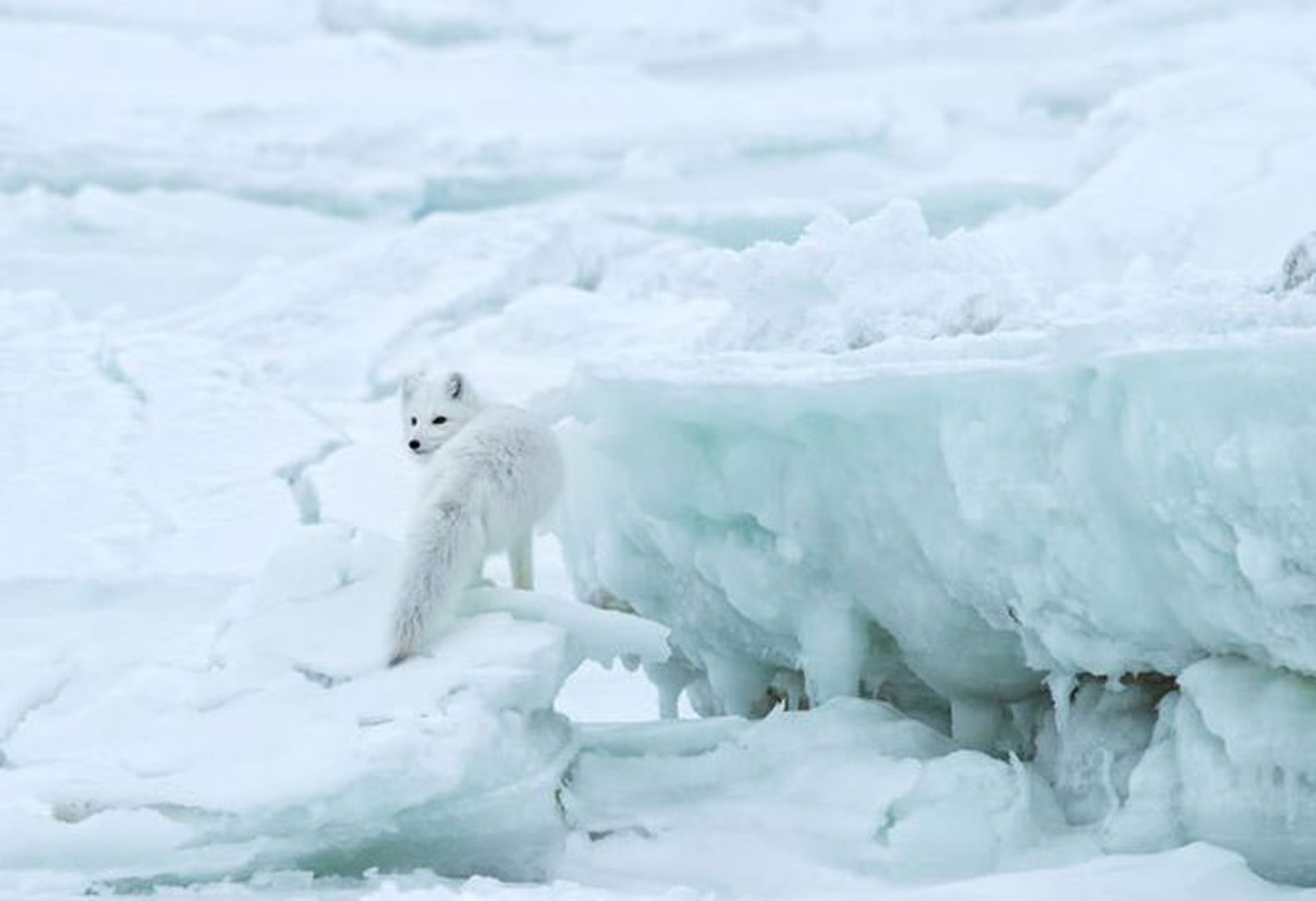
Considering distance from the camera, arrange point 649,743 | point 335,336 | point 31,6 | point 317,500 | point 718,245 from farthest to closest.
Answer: point 31,6 → point 718,245 → point 335,336 → point 317,500 → point 649,743

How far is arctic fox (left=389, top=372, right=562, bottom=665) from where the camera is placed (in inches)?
151

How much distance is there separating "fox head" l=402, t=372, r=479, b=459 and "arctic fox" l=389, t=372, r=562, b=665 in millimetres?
12

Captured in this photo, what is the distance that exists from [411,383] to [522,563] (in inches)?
27.0

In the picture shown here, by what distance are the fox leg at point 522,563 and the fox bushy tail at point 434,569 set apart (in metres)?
0.38

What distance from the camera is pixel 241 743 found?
3566mm

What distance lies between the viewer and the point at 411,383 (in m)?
4.94

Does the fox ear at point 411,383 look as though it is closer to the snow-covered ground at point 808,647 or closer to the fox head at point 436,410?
the fox head at point 436,410

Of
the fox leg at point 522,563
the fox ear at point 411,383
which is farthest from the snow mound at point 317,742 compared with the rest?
the fox ear at point 411,383

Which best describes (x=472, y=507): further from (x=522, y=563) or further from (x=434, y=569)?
(x=522, y=563)

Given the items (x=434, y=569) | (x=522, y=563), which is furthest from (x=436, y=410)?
(x=434, y=569)

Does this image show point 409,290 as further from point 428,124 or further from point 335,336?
point 428,124

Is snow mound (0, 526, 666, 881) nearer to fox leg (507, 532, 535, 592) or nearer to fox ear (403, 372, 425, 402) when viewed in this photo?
fox leg (507, 532, 535, 592)

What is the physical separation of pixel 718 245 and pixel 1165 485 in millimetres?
12958

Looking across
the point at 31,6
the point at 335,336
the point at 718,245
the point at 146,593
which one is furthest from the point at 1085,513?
the point at 31,6
